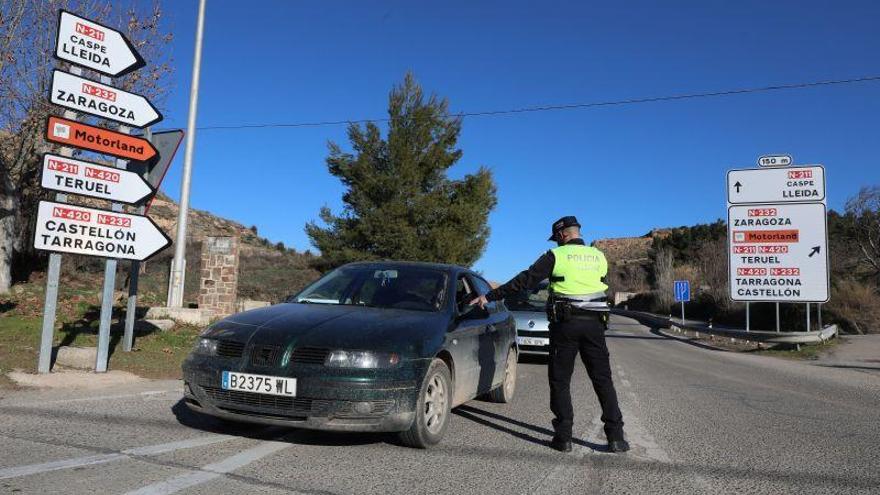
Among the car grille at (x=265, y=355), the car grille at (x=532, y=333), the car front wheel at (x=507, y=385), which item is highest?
the car grille at (x=265, y=355)

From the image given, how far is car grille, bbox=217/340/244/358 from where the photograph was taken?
173 inches

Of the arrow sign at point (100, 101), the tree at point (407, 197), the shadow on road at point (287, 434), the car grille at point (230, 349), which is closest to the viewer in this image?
the car grille at point (230, 349)

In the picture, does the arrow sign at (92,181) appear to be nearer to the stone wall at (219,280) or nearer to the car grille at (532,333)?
the car grille at (532,333)

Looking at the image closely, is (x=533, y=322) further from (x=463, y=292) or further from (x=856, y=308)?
(x=856, y=308)

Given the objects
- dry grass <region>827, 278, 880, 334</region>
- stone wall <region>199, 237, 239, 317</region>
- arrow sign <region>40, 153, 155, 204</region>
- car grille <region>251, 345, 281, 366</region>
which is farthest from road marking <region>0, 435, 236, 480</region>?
dry grass <region>827, 278, 880, 334</region>

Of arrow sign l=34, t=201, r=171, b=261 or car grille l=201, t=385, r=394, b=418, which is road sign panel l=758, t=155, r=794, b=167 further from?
car grille l=201, t=385, r=394, b=418

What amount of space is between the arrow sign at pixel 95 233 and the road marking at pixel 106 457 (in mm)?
4048

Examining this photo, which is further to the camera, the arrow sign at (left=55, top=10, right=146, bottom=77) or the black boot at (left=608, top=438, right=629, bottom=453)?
the arrow sign at (left=55, top=10, right=146, bottom=77)

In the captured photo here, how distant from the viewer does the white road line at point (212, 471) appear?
3.41 metres

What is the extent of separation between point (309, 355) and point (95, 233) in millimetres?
4844

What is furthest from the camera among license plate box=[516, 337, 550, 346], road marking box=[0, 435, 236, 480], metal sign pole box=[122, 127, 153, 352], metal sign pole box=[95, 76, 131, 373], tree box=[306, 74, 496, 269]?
tree box=[306, 74, 496, 269]

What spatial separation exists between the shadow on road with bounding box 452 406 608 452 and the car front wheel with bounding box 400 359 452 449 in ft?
2.53

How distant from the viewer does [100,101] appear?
7.77m

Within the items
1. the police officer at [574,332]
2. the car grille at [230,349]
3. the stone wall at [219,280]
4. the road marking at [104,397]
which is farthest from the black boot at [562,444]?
the stone wall at [219,280]
